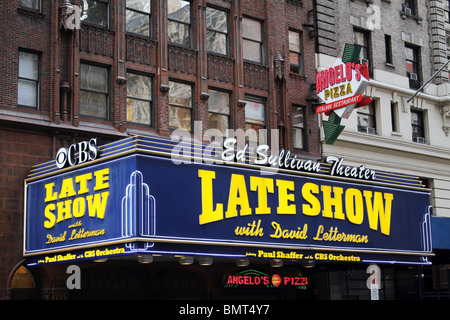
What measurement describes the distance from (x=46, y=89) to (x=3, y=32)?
2455 mm

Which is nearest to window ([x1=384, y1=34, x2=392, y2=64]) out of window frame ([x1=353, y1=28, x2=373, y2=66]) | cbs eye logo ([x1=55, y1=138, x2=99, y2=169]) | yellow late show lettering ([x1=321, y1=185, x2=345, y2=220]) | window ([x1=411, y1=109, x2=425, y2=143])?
window frame ([x1=353, y1=28, x2=373, y2=66])

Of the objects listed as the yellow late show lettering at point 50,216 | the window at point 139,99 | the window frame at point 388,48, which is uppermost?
the window frame at point 388,48

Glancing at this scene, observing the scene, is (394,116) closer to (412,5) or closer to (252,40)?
(412,5)

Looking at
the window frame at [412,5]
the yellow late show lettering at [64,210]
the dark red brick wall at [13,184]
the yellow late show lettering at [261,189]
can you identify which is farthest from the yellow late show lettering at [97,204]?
the window frame at [412,5]

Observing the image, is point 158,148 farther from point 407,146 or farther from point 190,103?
point 407,146

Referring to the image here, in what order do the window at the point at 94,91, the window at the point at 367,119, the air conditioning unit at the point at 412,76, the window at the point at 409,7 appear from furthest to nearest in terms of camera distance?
the window at the point at 409,7 → the air conditioning unit at the point at 412,76 → the window at the point at 367,119 → the window at the point at 94,91

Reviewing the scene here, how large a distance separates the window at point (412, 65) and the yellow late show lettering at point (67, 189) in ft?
77.3

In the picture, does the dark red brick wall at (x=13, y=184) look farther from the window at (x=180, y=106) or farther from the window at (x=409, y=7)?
the window at (x=409, y=7)

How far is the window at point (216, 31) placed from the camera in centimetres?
3180

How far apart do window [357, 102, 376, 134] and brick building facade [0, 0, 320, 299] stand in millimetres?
3464

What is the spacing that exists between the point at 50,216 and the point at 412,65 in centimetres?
2490

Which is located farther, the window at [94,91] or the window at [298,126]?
the window at [298,126]

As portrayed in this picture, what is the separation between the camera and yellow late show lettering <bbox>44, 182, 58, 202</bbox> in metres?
23.9

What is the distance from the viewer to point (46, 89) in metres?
26.1
